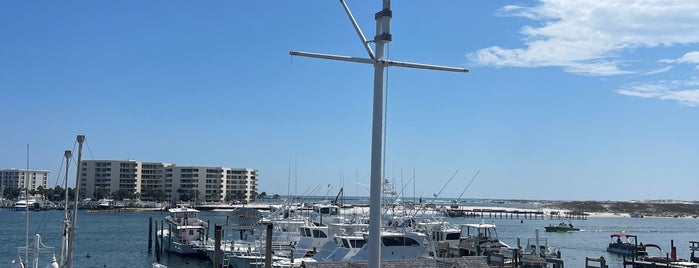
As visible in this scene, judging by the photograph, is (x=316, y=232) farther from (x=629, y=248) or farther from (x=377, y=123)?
(x=377, y=123)

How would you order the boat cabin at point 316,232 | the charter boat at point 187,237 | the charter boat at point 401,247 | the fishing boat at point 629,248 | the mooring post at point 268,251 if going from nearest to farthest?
the mooring post at point 268,251, the charter boat at point 401,247, the boat cabin at point 316,232, the charter boat at point 187,237, the fishing boat at point 629,248

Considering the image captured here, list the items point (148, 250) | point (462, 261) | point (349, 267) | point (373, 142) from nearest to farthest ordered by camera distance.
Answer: point (373, 142) → point (349, 267) → point (462, 261) → point (148, 250)

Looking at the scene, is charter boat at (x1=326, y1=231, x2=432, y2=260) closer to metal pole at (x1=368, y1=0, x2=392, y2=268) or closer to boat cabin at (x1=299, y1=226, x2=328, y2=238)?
boat cabin at (x1=299, y1=226, x2=328, y2=238)

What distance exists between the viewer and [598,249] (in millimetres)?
85875

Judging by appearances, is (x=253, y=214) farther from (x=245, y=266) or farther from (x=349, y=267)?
(x=349, y=267)

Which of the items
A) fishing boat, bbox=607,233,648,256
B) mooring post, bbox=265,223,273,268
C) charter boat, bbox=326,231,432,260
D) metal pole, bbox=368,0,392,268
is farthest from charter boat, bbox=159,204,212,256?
metal pole, bbox=368,0,392,268

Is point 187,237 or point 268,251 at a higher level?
point 268,251

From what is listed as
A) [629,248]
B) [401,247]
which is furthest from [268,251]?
[629,248]

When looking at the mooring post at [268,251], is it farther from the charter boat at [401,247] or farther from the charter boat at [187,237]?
the charter boat at [187,237]

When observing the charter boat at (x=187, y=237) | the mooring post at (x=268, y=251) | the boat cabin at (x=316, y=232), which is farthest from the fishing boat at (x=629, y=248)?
the mooring post at (x=268, y=251)

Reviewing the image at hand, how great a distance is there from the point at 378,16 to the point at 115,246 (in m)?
74.9

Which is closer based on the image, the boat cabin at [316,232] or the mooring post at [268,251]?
the mooring post at [268,251]

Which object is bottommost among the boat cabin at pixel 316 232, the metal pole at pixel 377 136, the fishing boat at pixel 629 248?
the fishing boat at pixel 629 248

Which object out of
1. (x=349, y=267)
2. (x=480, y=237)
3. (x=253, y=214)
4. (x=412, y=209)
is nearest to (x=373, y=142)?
(x=349, y=267)
